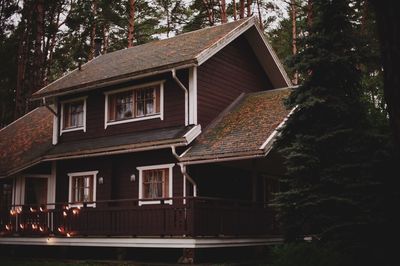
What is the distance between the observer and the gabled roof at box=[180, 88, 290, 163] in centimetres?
1644

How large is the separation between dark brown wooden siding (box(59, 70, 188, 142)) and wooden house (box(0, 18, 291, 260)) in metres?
0.04

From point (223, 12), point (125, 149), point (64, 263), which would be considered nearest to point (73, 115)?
point (125, 149)

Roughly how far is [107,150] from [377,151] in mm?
9629

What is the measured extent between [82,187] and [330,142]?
11101mm

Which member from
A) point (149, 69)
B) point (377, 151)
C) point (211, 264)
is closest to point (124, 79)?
point (149, 69)

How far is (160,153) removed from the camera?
19.0 metres

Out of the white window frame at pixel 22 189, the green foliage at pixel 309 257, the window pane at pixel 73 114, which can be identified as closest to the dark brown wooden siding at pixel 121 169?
the white window frame at pixel 22 189

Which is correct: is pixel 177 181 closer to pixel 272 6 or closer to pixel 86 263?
pixel 86 263

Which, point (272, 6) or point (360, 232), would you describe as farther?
point (272, 6)

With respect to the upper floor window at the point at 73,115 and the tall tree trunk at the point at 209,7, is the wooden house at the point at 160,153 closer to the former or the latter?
the upper floor window at the point at 73,115

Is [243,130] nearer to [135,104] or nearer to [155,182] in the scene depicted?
[155,182]

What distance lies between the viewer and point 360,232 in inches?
464

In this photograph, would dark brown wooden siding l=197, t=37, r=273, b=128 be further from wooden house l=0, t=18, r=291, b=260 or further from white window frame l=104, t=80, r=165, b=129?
white window frame l=104, t=80, r=165, b=129

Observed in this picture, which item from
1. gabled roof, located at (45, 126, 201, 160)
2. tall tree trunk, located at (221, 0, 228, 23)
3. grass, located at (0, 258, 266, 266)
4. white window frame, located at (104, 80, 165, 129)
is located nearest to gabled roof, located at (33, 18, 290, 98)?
white window frame, located at (104, 80, 165, 129)
